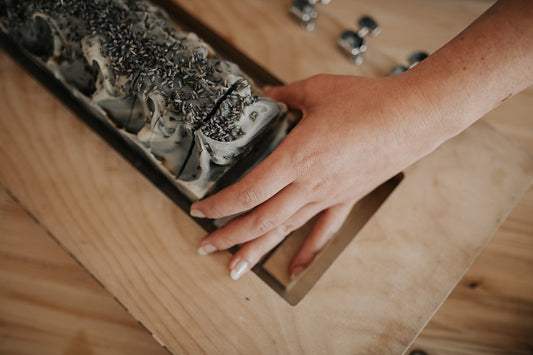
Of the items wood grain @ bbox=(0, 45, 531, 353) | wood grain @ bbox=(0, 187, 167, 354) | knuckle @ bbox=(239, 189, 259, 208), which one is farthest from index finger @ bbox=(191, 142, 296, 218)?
wood grain @ bbox=(0, 187, 167, 354)

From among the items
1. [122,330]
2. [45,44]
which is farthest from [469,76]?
[122,330]

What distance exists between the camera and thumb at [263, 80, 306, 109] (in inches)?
23.0

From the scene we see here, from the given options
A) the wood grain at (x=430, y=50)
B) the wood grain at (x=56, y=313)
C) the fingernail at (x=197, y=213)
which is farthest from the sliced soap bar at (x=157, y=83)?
the wood grain at (x=56, y=313)

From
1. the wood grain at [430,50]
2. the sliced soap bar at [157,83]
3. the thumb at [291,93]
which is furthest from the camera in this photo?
the wood grain at [430,50]

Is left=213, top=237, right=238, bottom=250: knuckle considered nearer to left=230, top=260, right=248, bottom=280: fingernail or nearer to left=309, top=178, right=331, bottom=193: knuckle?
left=230, top=260, right=248, bottom=280: fingernail

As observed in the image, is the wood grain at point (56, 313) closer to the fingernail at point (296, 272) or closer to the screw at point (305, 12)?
the fingernail at point (296, 272)

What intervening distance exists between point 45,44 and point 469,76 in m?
0.65

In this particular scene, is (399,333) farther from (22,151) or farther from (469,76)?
(22,151)

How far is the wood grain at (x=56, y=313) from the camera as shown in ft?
2.31

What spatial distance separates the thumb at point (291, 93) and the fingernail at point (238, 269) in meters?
0.27

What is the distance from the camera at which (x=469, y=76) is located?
0.48 metres

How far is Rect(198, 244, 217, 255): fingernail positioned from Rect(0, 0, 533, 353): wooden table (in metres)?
0.02

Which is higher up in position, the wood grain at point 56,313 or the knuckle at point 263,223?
the knuckle at point 263,223

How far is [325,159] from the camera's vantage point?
495 mm
